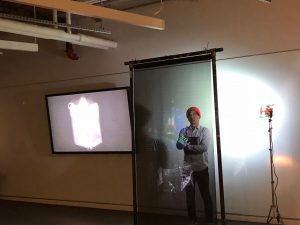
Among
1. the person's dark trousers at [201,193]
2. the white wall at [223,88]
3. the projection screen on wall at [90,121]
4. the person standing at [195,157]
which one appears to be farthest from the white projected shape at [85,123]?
the person's dark trousers at [201,193]

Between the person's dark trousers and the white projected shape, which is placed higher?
the white projected shape

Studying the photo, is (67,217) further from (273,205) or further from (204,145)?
(273,205)

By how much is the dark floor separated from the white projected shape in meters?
1.19

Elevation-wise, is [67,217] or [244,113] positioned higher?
[244,113]

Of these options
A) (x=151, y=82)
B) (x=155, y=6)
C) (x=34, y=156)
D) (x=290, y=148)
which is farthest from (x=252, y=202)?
(x=34, y=156)

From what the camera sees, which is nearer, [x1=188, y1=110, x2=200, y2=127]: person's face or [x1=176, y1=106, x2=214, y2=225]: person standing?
[x1=176, y1=106, x2=214, y2=225]: person standing

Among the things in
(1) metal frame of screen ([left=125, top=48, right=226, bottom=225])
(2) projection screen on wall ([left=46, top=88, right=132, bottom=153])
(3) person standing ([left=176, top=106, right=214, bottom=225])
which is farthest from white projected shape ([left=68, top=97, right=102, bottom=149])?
(3) person standing ([left=176, top=106, right=214, bottom=225])

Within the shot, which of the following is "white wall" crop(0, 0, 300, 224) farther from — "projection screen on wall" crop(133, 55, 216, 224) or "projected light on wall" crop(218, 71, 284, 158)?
"projection screen on wall" crop(133, 55, 216, 224)

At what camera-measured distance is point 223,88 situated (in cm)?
531

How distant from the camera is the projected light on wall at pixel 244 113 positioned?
16.5 ft

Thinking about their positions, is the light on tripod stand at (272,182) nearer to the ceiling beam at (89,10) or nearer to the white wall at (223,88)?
the white wall at (223,88)

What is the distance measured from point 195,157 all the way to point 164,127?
0.71 metres

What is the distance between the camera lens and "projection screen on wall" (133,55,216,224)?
5.12 meters

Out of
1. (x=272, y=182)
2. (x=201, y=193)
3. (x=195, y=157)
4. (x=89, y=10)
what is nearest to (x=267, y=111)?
(x=272, y=182)
